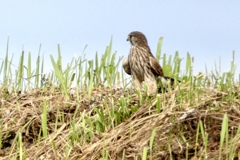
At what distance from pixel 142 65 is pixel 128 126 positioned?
2745 millimetres

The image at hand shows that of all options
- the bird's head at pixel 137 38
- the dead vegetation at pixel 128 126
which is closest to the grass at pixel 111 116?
the dead vegetation at pixel 128 126

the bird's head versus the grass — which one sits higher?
the bird's head

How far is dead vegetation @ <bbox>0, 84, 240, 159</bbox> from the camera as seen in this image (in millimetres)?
5168

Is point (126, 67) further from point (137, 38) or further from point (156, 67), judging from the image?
point (137, 38)

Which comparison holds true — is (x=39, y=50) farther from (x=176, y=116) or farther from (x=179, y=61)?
(x=176, y=116)

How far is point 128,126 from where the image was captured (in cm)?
562

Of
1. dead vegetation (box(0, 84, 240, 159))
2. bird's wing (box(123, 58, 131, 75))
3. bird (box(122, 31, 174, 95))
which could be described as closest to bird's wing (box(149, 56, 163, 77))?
bird (box(122, 31, 174, 95))

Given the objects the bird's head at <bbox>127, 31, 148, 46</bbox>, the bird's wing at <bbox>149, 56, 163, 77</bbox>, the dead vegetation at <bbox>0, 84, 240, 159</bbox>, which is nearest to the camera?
the dead vegetation at <bbox>0, 84, 240, 159</bbox>

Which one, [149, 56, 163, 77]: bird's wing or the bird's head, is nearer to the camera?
[149, 56, 163, 77]: bird's wing

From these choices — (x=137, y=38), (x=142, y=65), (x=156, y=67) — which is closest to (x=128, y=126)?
(x=156, y=67)

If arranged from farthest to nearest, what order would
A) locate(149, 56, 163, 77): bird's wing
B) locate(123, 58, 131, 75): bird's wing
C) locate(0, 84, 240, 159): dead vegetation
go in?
locate(123, 58, 131, 75): bird's wing < locate(149, 56, 163, 77): bird's wing < locate(0, 84, 240, 159): dead vegetation

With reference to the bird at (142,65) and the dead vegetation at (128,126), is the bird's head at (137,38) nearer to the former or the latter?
the bird at (142,65)

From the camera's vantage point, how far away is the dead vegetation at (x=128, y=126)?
17.0ft

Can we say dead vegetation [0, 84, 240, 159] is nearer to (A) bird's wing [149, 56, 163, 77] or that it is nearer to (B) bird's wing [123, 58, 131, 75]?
(A) bird's wing [149, 56, 163, 77]
